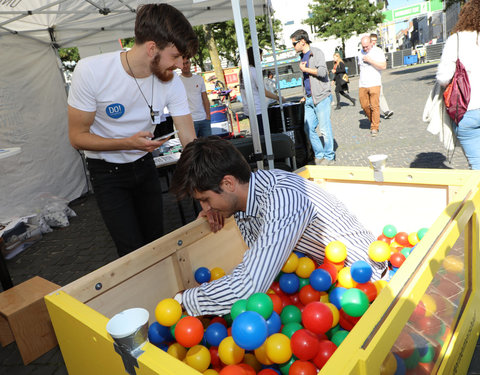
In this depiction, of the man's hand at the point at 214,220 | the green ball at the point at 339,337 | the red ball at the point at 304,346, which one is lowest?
the green ball at the point at 339,337

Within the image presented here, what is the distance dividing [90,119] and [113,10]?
4.85 meters

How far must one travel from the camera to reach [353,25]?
102 feet

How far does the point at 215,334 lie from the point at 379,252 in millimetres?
1036

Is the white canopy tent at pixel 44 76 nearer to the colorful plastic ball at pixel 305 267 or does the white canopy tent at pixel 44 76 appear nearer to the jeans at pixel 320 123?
the jeans at pixel 320 123

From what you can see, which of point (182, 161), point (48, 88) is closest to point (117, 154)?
→ point (182, 161)

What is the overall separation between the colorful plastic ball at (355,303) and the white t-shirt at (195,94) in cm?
471

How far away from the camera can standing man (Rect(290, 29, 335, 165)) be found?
600 centimetres

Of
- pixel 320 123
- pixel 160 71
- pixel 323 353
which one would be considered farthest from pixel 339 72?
pixel 323 353

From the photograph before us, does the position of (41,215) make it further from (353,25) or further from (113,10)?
(353,25)

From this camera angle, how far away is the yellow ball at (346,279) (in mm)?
2063

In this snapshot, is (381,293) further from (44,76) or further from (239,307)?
(44,76)

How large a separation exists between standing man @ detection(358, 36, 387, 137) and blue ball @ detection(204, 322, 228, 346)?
6286 mm

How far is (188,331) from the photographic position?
1.67m

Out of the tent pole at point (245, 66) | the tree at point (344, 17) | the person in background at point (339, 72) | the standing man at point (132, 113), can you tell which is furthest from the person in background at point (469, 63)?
the tree at point (344, 17)
